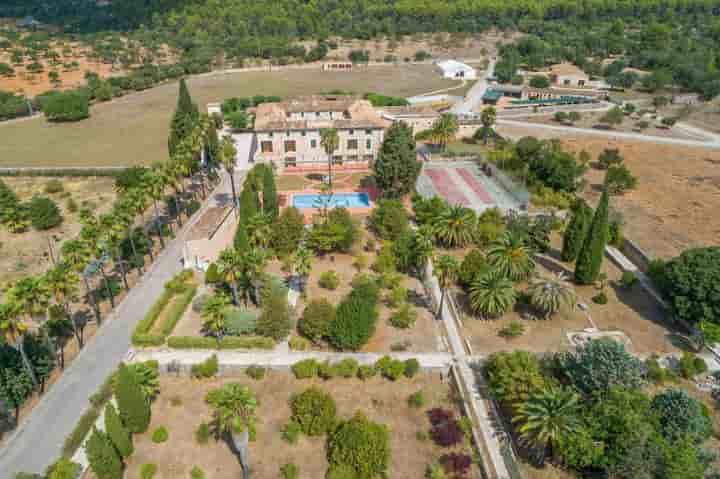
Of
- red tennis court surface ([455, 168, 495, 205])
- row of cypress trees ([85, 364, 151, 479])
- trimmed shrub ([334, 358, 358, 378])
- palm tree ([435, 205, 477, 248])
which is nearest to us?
row of cypress trees ([85, 364, 151, 479])

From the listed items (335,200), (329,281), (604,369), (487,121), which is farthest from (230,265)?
(487,121)

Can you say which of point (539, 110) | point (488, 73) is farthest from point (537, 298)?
point (488, 73)

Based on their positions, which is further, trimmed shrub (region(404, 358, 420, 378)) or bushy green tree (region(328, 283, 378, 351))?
bushy green tree (region(328, 283, 378, 351))

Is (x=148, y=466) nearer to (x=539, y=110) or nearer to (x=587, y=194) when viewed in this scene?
(x=587, y=194)

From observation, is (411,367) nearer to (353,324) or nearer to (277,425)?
(353,324)

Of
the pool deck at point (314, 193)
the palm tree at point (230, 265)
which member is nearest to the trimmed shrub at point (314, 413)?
the palm tree at point (230, 265)

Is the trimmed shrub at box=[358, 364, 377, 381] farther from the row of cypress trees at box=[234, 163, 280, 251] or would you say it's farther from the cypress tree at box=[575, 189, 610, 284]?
the cypress tree at box=[575, 189, 610, 284]

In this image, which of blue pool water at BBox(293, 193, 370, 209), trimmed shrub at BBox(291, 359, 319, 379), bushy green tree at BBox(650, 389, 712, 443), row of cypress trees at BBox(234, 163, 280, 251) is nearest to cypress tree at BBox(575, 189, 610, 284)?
bushy green tree at BBox(650, 389, 712, 443)
